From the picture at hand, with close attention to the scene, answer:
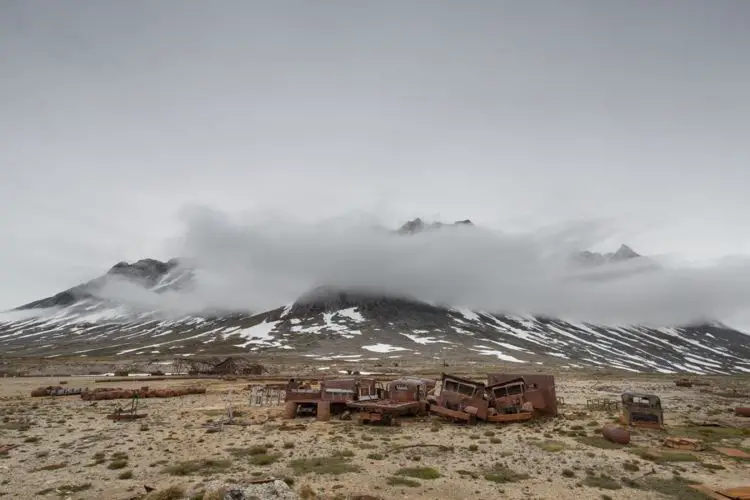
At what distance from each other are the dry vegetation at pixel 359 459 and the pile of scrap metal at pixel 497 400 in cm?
143

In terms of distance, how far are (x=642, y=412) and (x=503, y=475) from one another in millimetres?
17441

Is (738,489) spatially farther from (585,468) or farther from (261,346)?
(261,346)

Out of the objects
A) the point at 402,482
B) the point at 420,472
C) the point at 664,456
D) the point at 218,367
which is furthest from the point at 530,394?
the point at 218,367

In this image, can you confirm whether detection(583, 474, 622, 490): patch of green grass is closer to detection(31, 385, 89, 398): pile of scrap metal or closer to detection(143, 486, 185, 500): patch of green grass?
detection(143, 486, 185, 500): patch of green grass

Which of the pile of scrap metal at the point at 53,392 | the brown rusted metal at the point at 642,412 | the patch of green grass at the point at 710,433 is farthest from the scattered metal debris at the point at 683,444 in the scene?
the pile of scrap metal at the point at 53,392

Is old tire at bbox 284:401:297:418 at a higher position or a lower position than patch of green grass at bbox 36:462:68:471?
lower

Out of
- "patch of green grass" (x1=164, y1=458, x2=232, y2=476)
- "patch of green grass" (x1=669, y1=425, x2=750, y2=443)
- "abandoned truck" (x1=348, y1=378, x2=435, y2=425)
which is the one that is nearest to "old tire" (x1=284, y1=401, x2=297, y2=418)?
"abandoned truck" (x1=348, y1=378, x2=435, y2=425)

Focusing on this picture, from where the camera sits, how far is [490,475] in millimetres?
18594

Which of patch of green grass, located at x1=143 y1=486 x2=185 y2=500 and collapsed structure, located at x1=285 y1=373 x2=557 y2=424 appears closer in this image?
patch of green grass, located at x1=143 y1=486 x2=185 y2=500

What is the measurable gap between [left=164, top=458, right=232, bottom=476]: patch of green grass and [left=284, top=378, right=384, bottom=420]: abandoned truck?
14.0 m

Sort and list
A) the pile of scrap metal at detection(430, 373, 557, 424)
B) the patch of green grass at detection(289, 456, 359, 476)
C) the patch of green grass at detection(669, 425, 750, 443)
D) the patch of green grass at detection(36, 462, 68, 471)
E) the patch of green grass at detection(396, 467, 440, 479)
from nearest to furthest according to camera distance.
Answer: the patch of green grass at detection(396, 467, 440, 479)
the patch of green grass at detection(289, 456, 359, 476)
the patch of green grass at detection(36, 462, 68, 471)
the patch of green grass at detection(669, 425, 750, 443)
the pile of scrap metal at detection(430, 373, 557, 424)

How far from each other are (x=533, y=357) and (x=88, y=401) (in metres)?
153

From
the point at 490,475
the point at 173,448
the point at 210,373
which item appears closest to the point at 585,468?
the point at 490,475

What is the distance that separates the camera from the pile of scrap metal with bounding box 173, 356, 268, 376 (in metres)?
89.5
